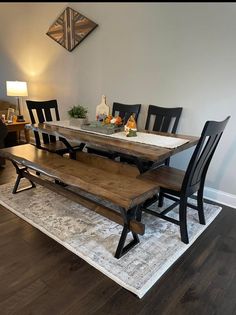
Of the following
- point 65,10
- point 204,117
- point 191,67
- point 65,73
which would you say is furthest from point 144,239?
point 65,10

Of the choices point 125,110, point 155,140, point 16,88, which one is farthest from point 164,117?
point 16,88

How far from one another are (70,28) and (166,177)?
2.94 m

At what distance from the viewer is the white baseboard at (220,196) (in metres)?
2.83

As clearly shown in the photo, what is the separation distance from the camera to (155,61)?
313 centimetres

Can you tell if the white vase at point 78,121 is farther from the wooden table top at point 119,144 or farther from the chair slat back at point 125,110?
the chair slat back at point 125,110

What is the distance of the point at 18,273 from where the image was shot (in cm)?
179

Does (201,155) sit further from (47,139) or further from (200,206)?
(47,139)

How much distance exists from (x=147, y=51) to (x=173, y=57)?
0.38m

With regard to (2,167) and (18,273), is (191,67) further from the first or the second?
(2,167)

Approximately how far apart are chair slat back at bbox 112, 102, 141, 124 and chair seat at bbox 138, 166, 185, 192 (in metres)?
1.03

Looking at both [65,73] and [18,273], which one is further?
[65,73]

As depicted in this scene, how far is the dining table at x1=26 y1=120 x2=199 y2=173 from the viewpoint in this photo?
82.4 inches

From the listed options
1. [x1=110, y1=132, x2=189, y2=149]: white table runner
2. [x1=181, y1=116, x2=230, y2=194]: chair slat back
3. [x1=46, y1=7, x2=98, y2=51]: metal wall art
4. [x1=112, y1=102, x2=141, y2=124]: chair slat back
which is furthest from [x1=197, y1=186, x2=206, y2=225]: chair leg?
[x1=46, y1=7, x2=98, y2=51]: metal wall art

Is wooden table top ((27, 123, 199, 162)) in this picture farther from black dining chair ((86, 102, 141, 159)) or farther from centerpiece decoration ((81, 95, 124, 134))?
black dining chair ((86, 102, 141, 159))
